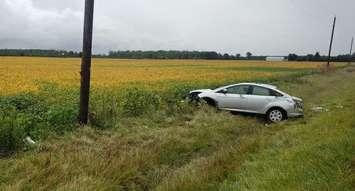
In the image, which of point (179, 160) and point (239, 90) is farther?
point (239, 90)

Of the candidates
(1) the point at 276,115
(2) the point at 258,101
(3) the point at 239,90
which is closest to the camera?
(1) the point at 276,115

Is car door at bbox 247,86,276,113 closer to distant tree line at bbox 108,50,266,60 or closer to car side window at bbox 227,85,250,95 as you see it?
car side window at bbox 227,85,250,95

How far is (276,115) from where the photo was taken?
16.3m

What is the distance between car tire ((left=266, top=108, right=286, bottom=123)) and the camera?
16234 millimetres

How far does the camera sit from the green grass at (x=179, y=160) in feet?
22.7

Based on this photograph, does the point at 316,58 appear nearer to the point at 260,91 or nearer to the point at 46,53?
the point at 46,53

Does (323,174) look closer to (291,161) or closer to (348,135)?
(291,161)

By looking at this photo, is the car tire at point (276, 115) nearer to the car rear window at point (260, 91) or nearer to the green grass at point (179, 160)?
the car rear window at point (260, 91)

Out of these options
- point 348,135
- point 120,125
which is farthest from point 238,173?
point 120,125

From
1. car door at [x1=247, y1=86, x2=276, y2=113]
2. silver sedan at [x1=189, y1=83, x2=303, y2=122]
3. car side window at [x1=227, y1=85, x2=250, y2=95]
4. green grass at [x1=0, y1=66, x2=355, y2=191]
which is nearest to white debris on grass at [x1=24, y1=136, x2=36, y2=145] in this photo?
green grass at [x1=0, y1=66, x2=355, y2=191]

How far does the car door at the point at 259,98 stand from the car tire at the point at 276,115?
1.05 ft

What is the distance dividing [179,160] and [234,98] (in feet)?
25.1

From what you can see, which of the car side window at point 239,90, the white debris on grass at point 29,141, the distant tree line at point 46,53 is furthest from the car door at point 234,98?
the distant tree line at point 46,53

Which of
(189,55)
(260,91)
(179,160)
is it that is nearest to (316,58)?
(189,55)
